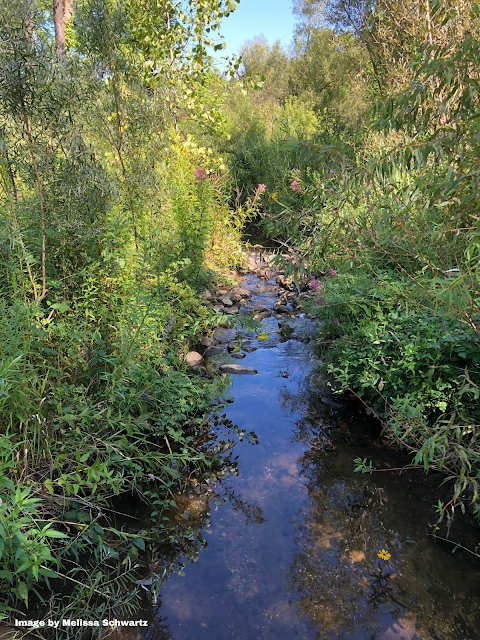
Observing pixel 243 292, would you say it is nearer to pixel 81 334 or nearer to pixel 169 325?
pixel 169 325

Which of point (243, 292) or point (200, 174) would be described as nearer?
point (200, 174)

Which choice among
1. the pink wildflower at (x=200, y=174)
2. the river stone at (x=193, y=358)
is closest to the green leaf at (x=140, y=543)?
the river stone at (x=193, y=358)

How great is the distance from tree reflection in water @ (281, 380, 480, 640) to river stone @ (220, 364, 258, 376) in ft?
5.36

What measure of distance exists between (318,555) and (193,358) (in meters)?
2.66

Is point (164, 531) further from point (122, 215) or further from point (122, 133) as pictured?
point (122, 133)

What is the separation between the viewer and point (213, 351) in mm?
5418

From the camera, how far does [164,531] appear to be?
9.28ft

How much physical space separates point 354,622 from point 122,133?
4240mm

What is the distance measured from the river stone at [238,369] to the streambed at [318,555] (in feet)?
3.04

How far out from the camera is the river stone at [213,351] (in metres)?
5.34


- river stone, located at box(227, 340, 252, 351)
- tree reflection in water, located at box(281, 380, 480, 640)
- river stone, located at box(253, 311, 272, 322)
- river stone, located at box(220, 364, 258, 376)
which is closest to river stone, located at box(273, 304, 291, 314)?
river stone, located at box(253, 311, 272, 322)

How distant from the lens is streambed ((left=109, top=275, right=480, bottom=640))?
7.52 feet

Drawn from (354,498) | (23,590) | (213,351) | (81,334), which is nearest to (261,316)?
(213,351)

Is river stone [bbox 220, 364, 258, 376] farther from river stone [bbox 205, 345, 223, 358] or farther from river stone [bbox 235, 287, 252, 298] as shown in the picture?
river stone [bbox 235, 287, 252, 298]
